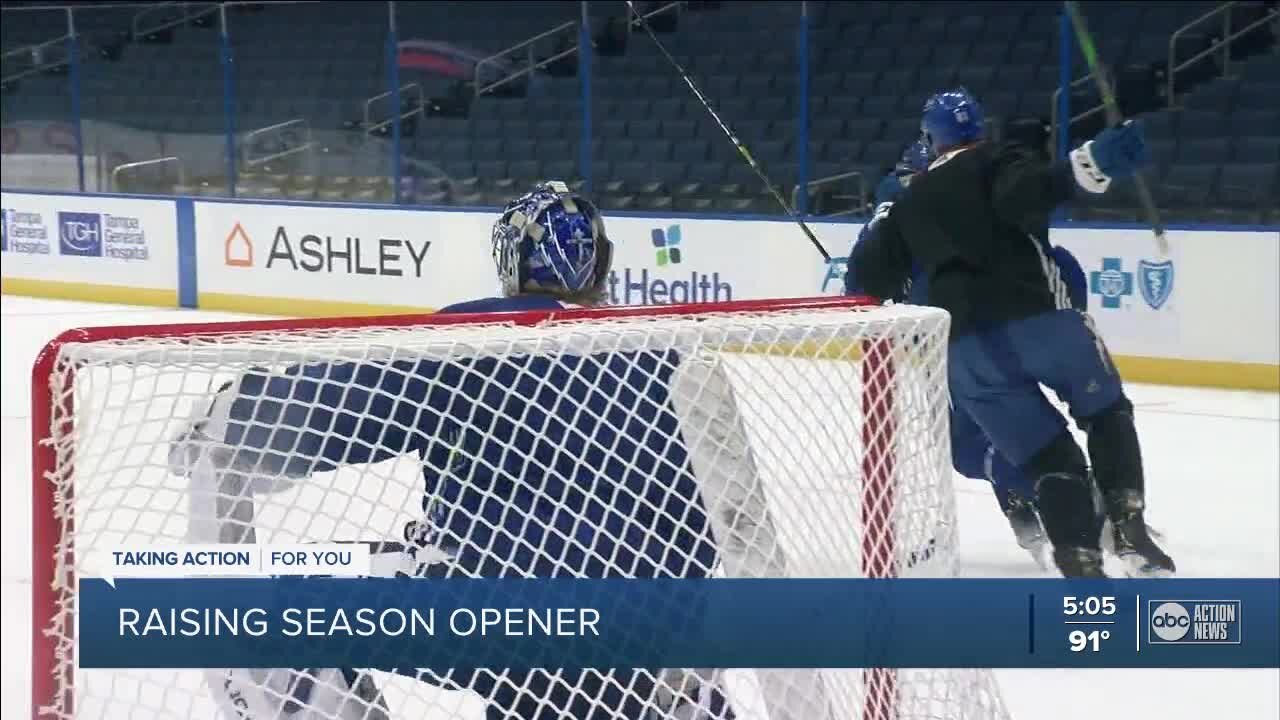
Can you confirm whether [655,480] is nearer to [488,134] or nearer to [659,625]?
[659,625]

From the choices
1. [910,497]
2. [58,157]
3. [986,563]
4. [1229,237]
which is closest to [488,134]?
[58,157]

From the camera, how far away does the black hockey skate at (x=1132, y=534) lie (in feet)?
13.9

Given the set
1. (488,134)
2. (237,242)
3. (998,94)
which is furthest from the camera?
(488,134)

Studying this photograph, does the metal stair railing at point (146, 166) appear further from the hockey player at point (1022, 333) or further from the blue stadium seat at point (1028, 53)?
the hockey player at point (1022, 333)

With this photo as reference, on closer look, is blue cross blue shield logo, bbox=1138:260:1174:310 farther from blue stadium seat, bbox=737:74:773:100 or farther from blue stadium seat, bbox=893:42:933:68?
blue stadium seat, bbox=737:74:773:100

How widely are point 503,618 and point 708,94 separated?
10.4 meters

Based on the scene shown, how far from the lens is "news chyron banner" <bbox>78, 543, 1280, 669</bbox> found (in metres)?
1.83

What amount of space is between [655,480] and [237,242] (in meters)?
10.2

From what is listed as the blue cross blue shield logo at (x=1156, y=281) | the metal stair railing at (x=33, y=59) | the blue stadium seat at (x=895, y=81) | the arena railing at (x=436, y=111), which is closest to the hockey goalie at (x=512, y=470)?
the blue cross blue shield logo at (x=1156, y=281)

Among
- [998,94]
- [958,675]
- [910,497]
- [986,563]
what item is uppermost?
[998,94]

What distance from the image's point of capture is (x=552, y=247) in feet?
6.70

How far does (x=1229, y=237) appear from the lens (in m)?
8.15

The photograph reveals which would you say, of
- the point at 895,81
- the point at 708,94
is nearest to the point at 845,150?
the point at 895,81

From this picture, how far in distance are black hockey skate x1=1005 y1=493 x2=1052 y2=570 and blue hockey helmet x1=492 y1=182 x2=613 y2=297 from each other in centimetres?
275
